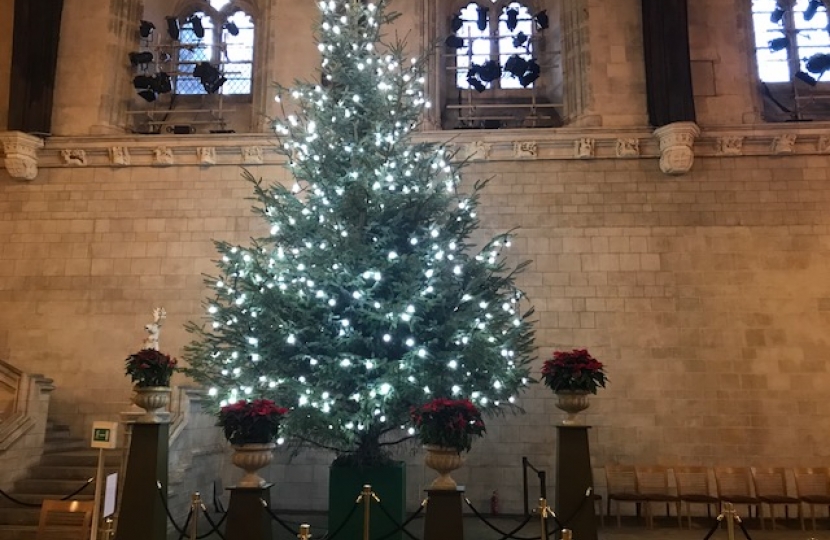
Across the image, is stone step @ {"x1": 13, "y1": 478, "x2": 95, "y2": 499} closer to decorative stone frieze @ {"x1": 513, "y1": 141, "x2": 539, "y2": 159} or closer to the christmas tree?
the christmas tree

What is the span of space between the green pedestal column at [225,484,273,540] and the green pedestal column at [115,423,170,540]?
999 millimetres

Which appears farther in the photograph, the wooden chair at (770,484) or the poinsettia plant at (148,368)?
the wooden chair at (770,484)

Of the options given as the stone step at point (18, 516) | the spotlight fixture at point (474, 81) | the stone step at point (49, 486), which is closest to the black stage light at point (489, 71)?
the spotlight fixture at point (474, 81)

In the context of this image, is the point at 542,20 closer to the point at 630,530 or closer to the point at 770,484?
the point at 770,484

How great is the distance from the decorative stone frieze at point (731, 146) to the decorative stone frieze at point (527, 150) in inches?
126

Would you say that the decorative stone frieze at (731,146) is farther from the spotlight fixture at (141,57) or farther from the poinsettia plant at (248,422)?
the spotlight fixture at (141,57)

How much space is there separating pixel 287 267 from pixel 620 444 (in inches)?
246

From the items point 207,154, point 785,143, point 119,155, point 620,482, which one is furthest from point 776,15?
point 119,155

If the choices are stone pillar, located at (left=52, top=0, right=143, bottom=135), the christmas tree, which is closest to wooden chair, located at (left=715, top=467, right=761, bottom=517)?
the christmas tree

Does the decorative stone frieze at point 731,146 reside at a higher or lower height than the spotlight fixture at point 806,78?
lower

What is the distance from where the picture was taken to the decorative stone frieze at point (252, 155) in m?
11.7

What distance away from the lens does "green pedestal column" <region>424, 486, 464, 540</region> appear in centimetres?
539

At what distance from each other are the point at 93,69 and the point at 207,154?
9.87 ft

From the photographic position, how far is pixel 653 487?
9.38m
